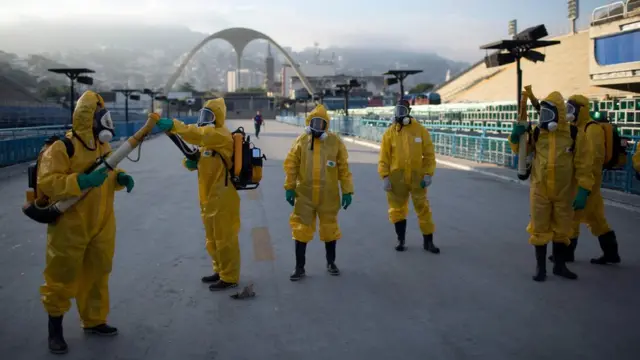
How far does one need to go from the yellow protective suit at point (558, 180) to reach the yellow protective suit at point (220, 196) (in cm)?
309

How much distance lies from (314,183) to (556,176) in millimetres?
2502

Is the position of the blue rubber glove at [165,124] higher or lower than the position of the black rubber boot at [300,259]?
higher

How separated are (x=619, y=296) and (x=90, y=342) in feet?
15.6

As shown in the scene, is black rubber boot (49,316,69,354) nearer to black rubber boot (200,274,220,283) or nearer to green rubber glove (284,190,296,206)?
black rubber boot (200,274,220,283)

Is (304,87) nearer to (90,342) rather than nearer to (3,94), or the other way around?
(3,94)

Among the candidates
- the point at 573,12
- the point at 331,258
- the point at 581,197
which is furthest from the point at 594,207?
the point at 573,12

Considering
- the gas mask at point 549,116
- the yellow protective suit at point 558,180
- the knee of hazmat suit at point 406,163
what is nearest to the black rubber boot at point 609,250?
the yellow protective suit at point 558,180

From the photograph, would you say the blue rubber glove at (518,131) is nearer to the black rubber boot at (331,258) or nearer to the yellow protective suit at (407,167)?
the yellow protective suit at (407,167)

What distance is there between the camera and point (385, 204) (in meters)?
11.1

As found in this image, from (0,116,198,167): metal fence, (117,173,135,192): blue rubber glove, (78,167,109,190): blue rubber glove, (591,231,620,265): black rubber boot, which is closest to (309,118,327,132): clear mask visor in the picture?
(117,173,135,192): blue rubber glove

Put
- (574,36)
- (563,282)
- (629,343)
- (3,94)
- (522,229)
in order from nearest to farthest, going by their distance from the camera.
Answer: (629,343)
(563,282)
(522,229)
(574,36)
(3,94)

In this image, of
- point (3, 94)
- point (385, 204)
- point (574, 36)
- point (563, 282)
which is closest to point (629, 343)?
point (563, 282)

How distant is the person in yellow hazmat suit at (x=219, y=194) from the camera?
18.2 feet

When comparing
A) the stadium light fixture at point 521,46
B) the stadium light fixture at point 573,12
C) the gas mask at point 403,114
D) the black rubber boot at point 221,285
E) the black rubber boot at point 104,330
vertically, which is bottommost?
the black rubber boot at point 104,330
